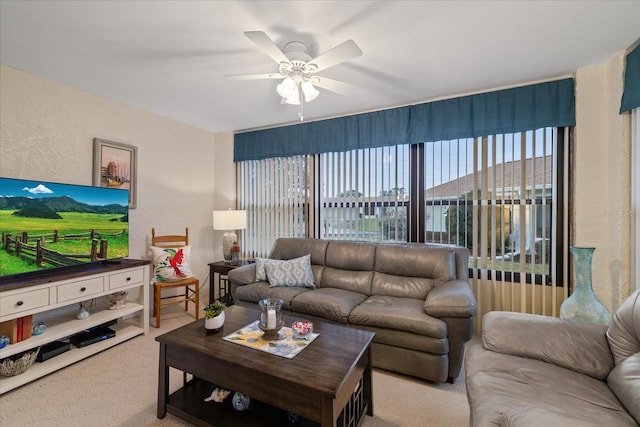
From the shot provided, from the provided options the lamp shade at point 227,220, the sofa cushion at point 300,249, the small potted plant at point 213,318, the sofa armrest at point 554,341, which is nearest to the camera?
the sofa armrest at point 554,341

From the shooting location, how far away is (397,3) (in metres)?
1.64

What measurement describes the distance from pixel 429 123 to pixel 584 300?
203cm

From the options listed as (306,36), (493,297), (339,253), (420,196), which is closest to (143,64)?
(306,36)

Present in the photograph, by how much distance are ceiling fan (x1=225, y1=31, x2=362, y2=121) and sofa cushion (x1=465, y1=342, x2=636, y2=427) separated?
6.28 feet

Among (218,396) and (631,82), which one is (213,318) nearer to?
(218,396)

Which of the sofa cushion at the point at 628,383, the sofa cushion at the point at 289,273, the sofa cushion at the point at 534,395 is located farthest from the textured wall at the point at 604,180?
Answer: the sofa cushion at the point at 289,273

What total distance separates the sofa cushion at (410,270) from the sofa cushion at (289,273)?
2.28 feet

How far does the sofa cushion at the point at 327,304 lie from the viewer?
2326mm

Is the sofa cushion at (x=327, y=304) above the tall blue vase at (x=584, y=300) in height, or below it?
below

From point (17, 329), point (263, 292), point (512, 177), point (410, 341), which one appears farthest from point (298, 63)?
point (17, 329)

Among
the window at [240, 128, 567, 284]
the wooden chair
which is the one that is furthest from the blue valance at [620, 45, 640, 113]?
the wooden chair

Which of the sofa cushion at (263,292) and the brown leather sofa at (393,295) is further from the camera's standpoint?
the sofa cushion at (263,292)

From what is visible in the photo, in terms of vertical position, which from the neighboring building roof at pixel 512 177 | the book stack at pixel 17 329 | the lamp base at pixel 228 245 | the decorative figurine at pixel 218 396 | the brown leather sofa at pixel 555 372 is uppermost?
the neighboring building roof at pixel 512 177

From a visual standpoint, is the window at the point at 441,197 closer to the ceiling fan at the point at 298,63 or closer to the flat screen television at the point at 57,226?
the ceiling fan at the point at 298,63
